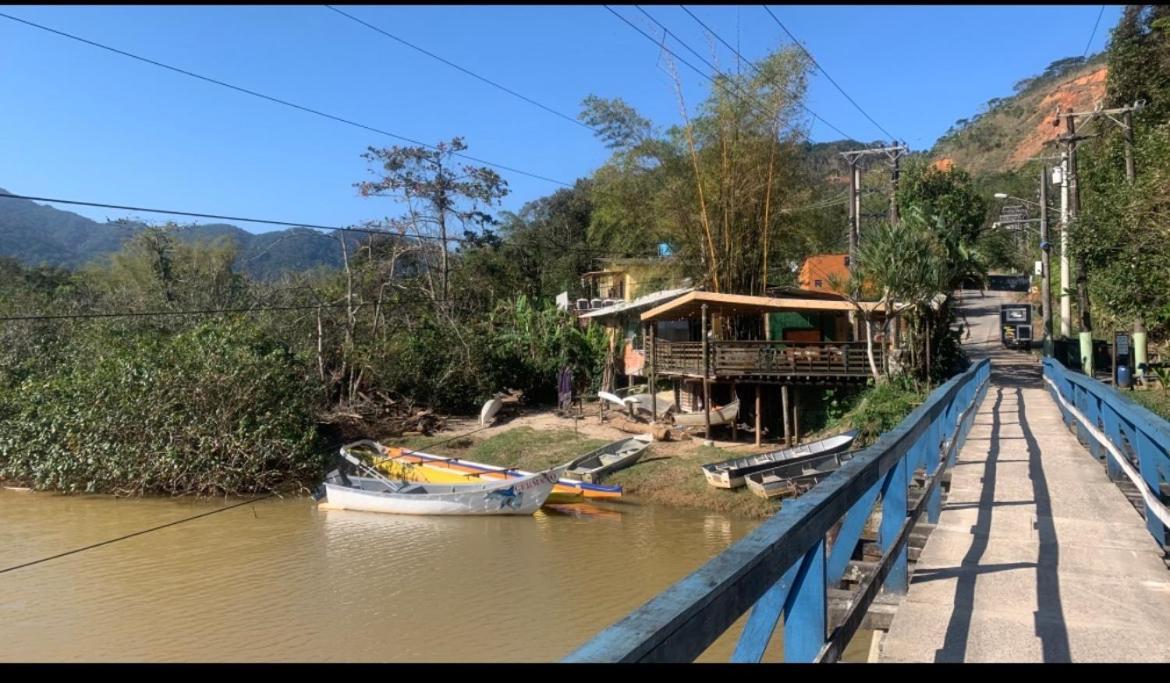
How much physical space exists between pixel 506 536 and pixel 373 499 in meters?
3.42

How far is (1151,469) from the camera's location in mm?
5383

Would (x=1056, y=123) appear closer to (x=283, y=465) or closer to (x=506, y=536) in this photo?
(x=506, y=536)

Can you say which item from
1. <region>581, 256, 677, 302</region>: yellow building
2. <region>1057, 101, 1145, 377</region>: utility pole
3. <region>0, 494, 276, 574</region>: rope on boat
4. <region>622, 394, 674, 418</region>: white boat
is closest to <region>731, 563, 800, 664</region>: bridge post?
<region>0, 494, 276, 574</region>: rope on boat

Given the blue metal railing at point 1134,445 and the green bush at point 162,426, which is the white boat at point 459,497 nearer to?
the green bush at point 162,426

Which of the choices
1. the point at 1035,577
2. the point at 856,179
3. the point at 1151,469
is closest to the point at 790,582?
the point at 1035,577

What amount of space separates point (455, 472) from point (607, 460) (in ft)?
12.6

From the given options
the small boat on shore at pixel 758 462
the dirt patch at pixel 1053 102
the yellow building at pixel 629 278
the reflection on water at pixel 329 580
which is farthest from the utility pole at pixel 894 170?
the dirt patch at pixel 1053 102

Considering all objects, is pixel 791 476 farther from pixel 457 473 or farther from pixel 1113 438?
pixel 1113 438

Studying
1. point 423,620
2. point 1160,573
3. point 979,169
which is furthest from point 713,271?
point 979,169

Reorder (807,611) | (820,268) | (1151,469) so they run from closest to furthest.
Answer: (807,611)
(1151,469)
(820,268)

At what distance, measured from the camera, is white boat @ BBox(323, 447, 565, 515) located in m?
17.7

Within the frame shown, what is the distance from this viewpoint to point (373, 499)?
59.6 ft

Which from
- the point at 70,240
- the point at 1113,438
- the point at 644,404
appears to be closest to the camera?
the point at 1113,438
